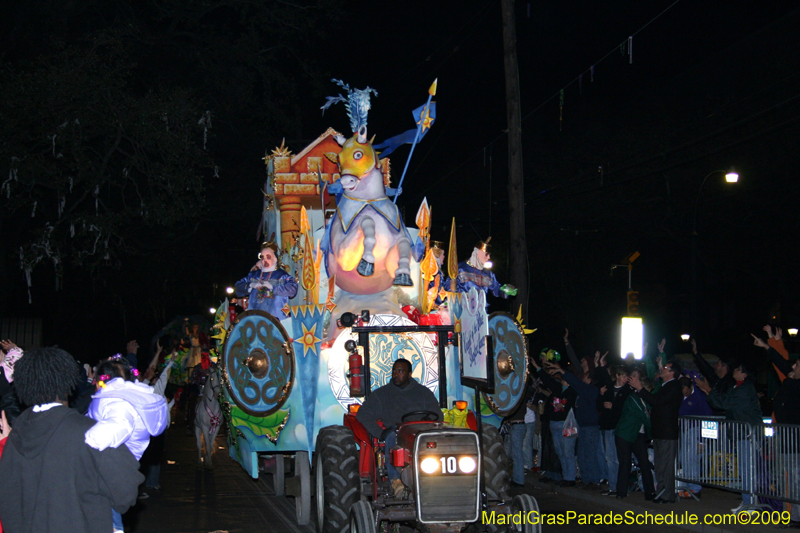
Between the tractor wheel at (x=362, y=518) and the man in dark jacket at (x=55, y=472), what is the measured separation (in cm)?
284

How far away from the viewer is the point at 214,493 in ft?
39.9

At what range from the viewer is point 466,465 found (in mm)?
6516

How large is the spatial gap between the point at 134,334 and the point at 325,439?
2993cm

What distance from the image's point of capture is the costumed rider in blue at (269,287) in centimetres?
1013

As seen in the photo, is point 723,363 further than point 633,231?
No

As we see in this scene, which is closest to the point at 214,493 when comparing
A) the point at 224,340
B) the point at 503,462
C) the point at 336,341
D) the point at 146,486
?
the point at 146,486

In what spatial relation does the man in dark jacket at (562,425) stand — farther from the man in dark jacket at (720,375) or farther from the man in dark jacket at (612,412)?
the man in dark jacket at (720,375)

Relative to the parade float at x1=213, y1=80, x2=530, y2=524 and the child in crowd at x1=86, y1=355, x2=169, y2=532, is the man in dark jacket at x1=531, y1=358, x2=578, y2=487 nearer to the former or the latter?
the parade float at x1=213, y1=80, x2=530, y2=524

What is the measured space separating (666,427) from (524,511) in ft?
16.7

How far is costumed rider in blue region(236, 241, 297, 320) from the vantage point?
10.1m

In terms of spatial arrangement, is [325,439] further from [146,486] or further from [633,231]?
[633,231]

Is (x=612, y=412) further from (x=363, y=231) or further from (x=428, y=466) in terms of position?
(x=428, y=466)

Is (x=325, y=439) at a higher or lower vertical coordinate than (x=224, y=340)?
lower

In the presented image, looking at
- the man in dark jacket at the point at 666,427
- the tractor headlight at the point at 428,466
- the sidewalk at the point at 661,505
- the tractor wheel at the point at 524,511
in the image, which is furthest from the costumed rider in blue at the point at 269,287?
the man in dark jacket at the point at 666,427
